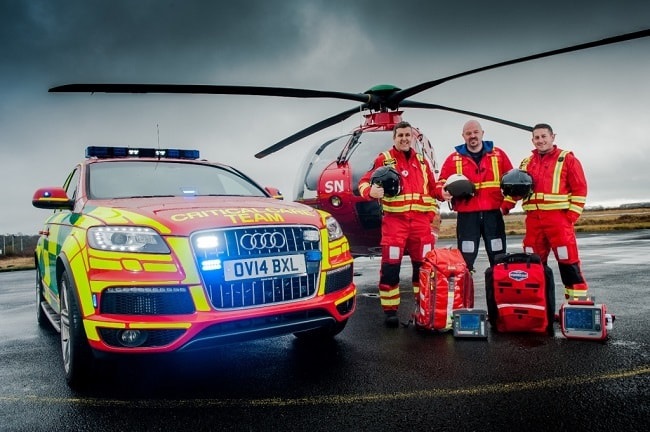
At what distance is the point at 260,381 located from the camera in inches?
132

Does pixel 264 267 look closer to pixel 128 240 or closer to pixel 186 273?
pixel 186 273

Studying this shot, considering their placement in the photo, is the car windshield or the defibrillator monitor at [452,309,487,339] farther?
the defibrillator monitor at [452,309,487,339]

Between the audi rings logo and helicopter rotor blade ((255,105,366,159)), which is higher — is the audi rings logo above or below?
below

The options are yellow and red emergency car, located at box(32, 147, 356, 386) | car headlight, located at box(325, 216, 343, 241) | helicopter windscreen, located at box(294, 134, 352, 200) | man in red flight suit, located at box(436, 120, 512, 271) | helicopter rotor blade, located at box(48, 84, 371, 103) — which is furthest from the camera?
helicopter windscreen, located at box(294, 134, 352, 200)

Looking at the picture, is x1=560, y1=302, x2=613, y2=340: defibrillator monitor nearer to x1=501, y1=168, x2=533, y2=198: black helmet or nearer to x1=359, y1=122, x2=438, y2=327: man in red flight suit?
x1=501, y1=168, x2=533, y2=198: black helmet

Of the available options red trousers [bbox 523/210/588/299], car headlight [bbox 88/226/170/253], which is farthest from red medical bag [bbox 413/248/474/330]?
car headlight [bbox 88/226/170/253]

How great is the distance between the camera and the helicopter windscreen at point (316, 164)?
7691mm

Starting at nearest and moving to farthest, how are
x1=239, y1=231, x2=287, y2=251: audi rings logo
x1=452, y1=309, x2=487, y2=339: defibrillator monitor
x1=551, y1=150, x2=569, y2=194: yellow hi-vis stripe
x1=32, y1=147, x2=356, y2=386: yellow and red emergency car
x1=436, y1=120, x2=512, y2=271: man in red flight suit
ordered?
x1=32, y1=147, x2=356, y2=386: yellow and red emergency car
x1=239, y1=231, x2=287, y2=251: audi rings logo
x1=452, y1=309, x2=487, y2=339: defibrillator monitor
x1=551, y1=150, x2=569, y2=194: yellow hi-vis stripe
x1=436, y1=120, x2=512, y2=271: man in red flight suit

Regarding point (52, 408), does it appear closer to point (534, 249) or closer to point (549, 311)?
point (549, 311)

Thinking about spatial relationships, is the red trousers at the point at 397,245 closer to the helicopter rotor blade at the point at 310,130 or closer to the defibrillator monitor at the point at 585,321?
the defibrillator monitor at the point at 585,321

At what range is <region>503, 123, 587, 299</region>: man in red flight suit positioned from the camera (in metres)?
4.85

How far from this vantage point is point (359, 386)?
10.5ft

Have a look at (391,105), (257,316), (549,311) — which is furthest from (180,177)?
(391,105)

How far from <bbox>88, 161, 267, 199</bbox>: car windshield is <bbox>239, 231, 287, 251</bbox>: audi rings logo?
3.90ft
